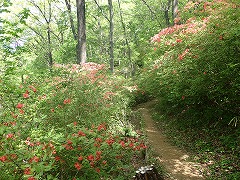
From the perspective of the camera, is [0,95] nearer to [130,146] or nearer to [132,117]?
[130,146]

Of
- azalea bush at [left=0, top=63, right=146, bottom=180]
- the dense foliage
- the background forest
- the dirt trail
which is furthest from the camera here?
the dense foliage

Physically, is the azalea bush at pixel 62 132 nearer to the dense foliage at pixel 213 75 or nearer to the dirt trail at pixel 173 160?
the dirt trail at pixel 173 160

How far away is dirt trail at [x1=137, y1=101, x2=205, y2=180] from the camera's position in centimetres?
534

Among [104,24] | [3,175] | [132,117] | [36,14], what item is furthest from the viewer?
[104,24]

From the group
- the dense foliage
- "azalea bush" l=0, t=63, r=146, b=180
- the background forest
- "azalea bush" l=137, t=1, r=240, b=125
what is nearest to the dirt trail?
the background forest

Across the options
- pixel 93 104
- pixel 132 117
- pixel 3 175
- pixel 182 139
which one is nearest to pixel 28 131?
pixel 3 175

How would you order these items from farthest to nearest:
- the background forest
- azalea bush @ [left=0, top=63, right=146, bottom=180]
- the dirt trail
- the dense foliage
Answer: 1. the dense foliage
2. the dirt trail
3. the background forest
4. azalea bush @ [left=0, top=63, right=146, bottom=180]

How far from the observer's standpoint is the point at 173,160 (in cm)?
625

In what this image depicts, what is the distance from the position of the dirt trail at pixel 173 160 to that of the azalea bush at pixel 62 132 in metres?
1.06

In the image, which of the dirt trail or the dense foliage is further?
the dense foliage

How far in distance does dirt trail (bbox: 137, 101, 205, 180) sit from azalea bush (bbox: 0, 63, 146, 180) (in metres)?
1.06

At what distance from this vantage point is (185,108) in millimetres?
9398

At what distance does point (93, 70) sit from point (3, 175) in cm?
628

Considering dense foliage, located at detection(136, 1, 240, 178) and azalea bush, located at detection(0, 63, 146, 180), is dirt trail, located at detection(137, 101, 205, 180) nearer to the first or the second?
dense foliage, located at detection(136, 1, 240, 178)
